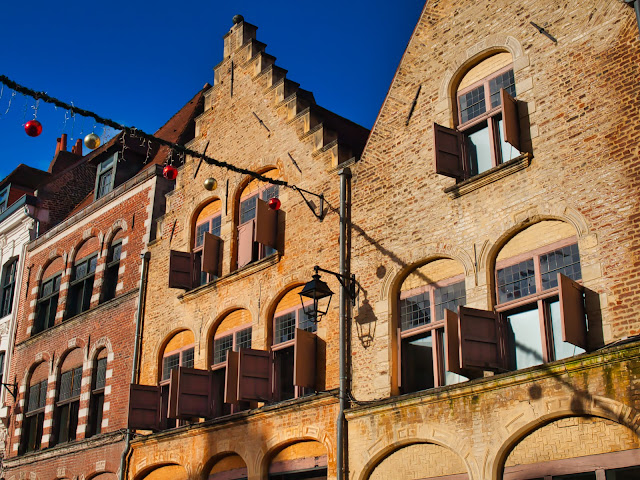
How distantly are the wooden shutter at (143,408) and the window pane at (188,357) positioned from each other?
90 centimetres

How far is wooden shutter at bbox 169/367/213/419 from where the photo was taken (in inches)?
654

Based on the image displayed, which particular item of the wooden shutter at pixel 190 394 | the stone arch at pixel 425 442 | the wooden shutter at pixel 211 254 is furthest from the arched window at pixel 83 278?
the stone arch at pixel 425 442

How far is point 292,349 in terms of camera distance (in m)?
16.2

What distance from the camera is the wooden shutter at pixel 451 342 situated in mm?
12250

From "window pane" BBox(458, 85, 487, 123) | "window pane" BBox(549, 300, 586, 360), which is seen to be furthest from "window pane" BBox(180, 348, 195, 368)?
"window pane" BBox(549, 300, 586, 360)

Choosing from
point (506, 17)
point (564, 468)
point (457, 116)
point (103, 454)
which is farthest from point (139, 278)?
point (564, 468)

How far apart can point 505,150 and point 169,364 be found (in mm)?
9340

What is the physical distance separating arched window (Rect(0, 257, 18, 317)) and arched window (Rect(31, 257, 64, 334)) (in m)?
2.15

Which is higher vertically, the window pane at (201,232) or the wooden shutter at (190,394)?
the window pane at (201,232)

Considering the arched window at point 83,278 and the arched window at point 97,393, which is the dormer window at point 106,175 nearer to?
the arched window at point 83,278

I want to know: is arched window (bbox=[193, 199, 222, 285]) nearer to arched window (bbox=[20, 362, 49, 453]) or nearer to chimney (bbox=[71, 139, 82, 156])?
arched window (bbox=[20, 362, 49, 453])

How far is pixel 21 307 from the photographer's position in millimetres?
26141

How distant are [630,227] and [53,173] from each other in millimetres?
26038

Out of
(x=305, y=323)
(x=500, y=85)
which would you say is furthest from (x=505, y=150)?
(x=305, y=323)
